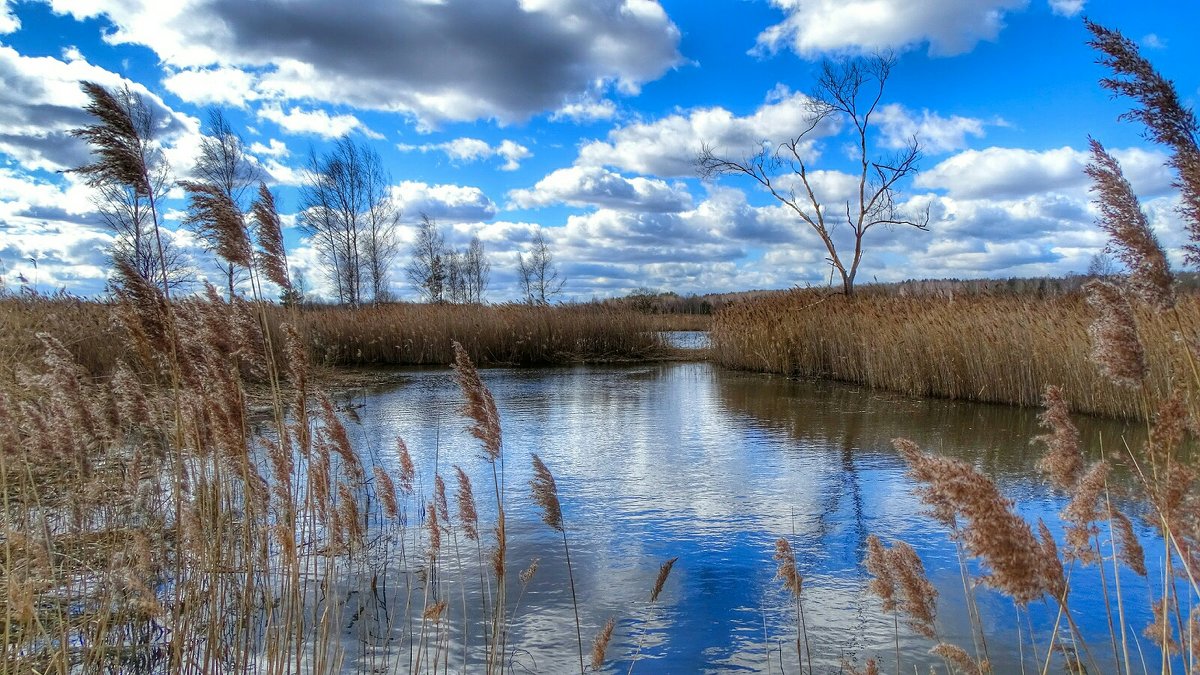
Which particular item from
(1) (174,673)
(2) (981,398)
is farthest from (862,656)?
(2) (981,398)

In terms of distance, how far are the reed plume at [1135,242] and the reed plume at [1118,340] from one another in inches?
2.0

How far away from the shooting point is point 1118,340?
5.02 feet

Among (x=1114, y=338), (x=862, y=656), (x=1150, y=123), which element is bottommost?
(x=862, y=656)

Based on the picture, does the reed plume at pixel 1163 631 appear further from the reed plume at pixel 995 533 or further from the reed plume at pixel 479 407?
the reed plume at pixel 479 407

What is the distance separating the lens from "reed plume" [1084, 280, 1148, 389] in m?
1.53

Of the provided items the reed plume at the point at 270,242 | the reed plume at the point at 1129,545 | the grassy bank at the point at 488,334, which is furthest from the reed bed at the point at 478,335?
the reed plume at the point at 1129,545

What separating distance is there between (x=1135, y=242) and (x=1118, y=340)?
214 mm

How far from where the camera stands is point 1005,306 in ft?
29.9

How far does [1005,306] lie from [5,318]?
10.9 metres

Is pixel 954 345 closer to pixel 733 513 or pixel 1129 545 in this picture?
pixel 733 513

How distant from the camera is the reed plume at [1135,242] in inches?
60.0

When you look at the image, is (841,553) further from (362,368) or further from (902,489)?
(362,368)

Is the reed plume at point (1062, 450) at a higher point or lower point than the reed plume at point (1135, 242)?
lower

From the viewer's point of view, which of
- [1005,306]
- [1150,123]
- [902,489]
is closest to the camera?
[1150,123]
